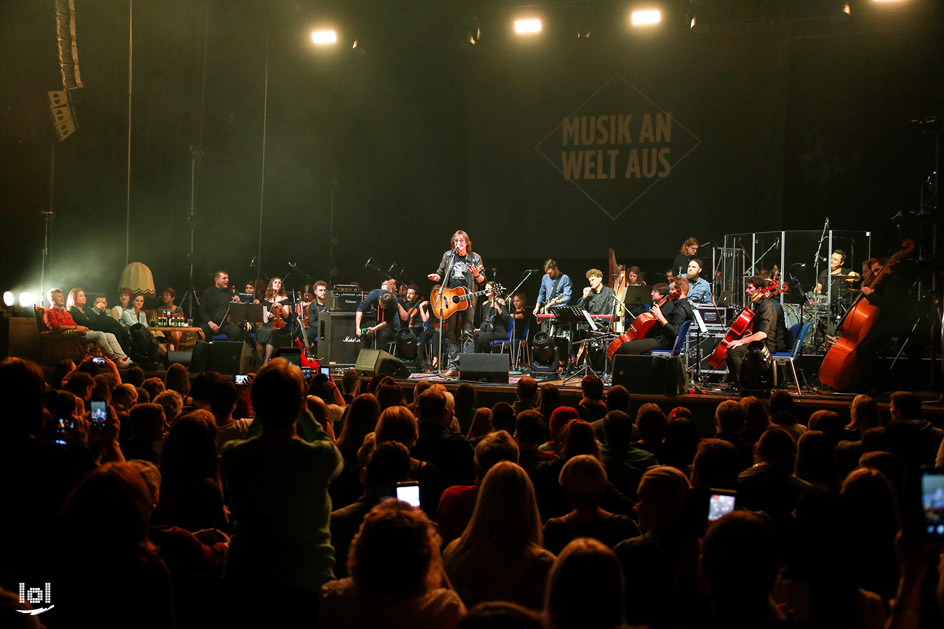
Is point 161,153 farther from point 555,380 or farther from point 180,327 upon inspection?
point 555,380

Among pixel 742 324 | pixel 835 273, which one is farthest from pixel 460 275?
pixel 835 273

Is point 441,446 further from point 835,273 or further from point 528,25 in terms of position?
point 528,25

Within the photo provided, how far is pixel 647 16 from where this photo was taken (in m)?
12.9

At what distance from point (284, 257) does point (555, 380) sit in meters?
7.30

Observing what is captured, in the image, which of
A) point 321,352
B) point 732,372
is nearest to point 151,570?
point 732,372

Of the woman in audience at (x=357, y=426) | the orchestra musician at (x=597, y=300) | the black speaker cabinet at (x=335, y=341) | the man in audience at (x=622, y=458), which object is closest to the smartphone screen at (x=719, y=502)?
the man in audience at (x=622, y=458)

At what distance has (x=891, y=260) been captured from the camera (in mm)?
9109

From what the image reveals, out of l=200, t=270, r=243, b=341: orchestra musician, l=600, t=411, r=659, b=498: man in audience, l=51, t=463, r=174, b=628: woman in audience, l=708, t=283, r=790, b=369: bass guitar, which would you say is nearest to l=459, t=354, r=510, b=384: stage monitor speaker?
l=708, t=283, r=790, b=369: bass guitar

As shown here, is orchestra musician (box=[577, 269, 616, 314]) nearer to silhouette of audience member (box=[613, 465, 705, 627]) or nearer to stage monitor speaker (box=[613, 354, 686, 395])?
stage monitor speaker (box=[613, 354, 686, 395])

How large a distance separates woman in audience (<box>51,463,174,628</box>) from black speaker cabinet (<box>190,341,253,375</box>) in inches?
346

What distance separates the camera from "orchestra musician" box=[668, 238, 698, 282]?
41.9 ft

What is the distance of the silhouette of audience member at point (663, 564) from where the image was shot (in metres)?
2.42

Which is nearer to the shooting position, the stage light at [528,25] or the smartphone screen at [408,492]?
the smartphone screen at [408,492]

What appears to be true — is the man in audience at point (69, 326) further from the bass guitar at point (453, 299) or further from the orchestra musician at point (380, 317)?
the bass guitar at point (453, 299)
